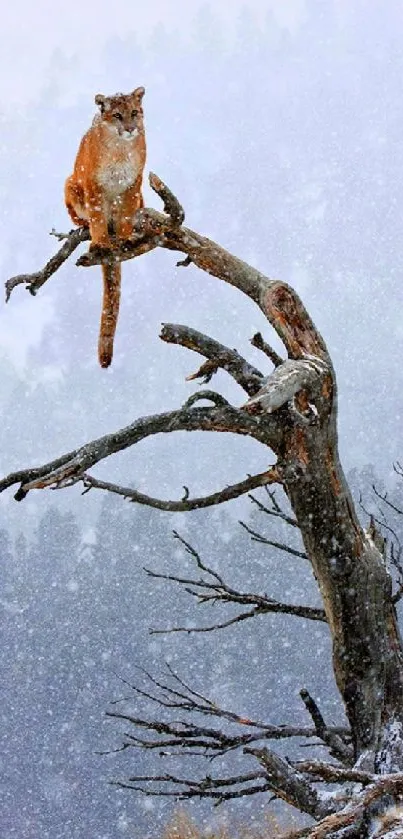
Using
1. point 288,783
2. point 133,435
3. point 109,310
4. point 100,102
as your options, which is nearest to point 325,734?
point 288,783

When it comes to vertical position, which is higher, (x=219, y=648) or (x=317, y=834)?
(x=219, y=648)

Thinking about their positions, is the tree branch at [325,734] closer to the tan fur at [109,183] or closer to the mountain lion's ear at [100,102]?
the tan fur at [109,183]

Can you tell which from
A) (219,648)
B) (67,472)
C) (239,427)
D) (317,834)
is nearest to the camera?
(317,834)

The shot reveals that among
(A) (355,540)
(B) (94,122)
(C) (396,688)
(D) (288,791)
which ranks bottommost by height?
(D) (288,791)

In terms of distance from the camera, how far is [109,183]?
4.18 metres

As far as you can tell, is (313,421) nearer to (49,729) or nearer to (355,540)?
(355,540)

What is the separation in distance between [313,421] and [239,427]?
39 cm

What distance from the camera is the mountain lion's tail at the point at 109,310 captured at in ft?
13.8

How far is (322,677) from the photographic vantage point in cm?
3419

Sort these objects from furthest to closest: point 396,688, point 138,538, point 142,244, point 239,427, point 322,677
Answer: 1. point 138,538
2. point 322,677
3. point 142,244
4. point 396,688
5. point 239,427

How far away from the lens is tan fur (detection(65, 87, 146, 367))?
4016mm

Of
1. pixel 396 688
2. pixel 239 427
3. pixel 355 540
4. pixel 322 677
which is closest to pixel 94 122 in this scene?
pixel 239 427

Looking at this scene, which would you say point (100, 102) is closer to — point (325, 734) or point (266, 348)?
point (266, 348)

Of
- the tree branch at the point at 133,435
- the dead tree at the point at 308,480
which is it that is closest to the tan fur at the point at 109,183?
the dead tree at the point at 308,480
